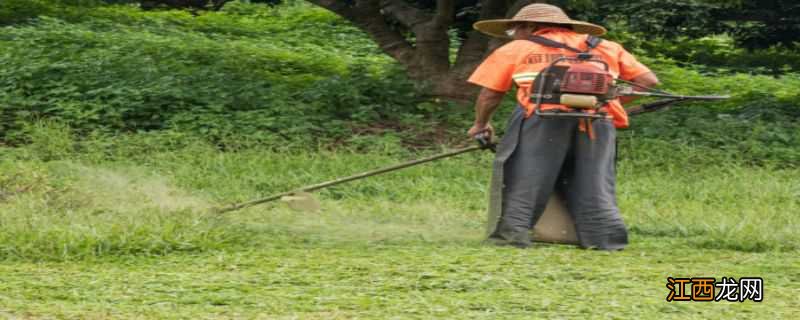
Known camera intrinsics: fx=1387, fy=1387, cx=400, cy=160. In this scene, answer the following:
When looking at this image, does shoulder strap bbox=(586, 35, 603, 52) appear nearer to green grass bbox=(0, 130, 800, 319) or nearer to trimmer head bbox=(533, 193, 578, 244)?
trimmer head bbox=(533, 193, 578, 244)

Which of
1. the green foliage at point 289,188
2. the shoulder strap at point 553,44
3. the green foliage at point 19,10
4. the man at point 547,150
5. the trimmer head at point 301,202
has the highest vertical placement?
the shoulder strap at point 553,44

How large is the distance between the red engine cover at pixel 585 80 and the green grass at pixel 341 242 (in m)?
0.85

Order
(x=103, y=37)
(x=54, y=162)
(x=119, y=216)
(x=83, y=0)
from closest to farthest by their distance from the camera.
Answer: (x=119, y=216) → (x=54, y=162) → (x=103, y=37) → (x=83, y=0)

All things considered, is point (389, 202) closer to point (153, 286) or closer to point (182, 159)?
point (182, 159)

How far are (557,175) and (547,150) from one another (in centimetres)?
16

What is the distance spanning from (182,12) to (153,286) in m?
15.1

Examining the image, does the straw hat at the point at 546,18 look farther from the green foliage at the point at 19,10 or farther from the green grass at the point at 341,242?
the green foliage at the point at 19,10

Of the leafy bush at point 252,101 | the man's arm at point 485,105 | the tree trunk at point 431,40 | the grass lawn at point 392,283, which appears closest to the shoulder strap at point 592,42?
the man's arm at point 485,105

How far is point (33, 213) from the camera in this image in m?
7.87

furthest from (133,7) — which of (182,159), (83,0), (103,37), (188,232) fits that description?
(188,232)

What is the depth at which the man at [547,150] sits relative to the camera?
7332 millimetres

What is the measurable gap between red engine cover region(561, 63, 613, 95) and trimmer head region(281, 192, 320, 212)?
1.78m

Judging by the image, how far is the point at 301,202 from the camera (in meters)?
8.02

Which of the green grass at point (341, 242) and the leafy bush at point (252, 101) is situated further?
the leafy bush at point (252, 101)
